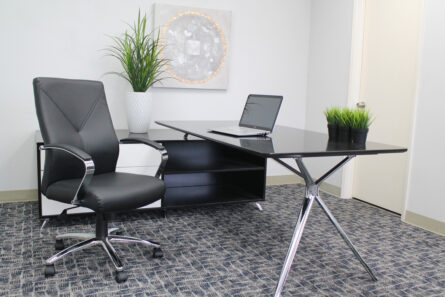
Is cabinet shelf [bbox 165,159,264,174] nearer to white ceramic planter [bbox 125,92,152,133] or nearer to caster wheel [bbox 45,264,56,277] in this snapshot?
white ceramic planter [bbox 125,92,152,133]

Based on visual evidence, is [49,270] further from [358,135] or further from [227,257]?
[358,135]

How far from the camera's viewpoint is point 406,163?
3.28m

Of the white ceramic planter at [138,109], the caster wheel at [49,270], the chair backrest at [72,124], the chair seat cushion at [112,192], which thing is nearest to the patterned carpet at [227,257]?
the caster wheel at [49,270]

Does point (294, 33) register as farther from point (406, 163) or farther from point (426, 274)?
point (426, 274)

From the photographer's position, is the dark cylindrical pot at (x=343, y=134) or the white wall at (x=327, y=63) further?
the white wall at (x=327, y=63)

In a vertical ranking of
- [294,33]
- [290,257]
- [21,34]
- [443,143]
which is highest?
[294,33]

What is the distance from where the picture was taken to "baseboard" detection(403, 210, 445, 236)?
2927mm

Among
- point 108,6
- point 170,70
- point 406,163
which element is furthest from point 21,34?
point 406,163

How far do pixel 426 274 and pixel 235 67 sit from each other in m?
2.55

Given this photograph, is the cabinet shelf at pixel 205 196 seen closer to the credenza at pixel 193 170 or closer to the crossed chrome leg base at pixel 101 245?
the credenza at pixel 193 170

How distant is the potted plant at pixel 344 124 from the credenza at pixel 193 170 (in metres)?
1.31

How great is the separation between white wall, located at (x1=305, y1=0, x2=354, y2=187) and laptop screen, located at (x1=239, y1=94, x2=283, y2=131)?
1.62 metres

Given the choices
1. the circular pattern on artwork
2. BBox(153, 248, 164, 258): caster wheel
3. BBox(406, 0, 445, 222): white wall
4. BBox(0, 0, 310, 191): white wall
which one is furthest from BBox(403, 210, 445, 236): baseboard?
the circular pattern on artwork

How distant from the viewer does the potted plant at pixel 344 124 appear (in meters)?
2.03
